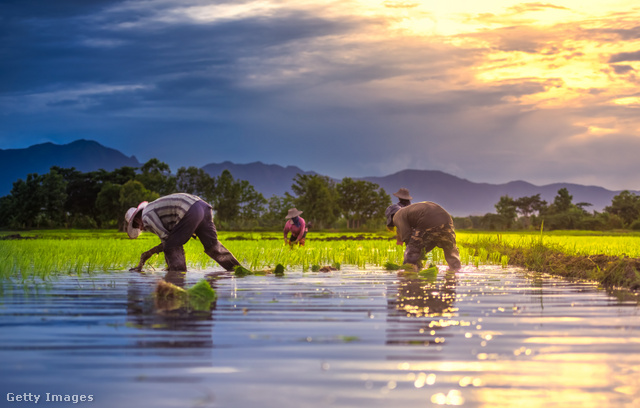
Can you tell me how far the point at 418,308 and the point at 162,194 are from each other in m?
79.9

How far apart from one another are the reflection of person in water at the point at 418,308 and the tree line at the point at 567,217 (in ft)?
194

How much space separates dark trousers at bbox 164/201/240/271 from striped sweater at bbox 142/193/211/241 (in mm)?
94

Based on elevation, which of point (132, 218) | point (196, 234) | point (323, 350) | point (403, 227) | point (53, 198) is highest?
point (53, 198)

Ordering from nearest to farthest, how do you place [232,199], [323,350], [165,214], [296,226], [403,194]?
[323,350]
[165,214]
[403,194]
[296,226]
[232,199]

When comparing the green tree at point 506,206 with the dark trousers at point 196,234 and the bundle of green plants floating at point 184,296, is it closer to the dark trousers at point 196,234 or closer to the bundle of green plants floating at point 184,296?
the dark trousers at point 196,234

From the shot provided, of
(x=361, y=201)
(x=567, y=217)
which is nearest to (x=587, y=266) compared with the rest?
(x=567, y=217)

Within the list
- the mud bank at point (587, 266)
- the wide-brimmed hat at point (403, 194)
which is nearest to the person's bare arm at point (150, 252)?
the wide-brimmed hat at point (403, 194)

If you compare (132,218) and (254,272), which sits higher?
(132,218)

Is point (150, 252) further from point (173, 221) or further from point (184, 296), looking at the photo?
point (184, 296)

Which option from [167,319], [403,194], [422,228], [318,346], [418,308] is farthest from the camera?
[403,194]

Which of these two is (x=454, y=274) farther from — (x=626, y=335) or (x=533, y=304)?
(x=626, y=335)

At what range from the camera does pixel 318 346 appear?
4746 mm

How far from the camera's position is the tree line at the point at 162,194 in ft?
249

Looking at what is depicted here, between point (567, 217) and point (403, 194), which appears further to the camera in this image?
point (567, 217)
